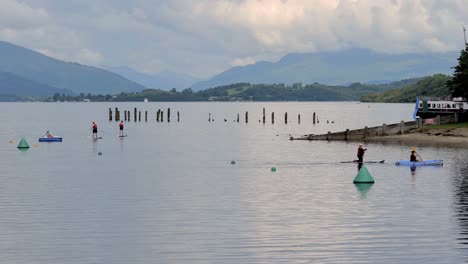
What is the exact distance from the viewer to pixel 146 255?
33.9 m

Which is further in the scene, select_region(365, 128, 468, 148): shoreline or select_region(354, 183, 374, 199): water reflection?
select_region(365, 128, 468, 148): shoreline

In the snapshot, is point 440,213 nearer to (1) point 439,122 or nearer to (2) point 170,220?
(2) point 170,220

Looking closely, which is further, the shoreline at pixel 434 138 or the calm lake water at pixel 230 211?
the shoreline at pixel 434 138

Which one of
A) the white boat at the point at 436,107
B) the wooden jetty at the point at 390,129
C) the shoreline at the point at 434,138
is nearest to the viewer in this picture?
the shoreline at the point at 434,138

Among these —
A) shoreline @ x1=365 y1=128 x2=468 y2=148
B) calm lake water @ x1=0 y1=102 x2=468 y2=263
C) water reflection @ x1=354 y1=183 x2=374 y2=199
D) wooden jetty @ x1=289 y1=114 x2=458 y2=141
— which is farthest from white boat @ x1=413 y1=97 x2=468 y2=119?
water reflection @ x1=354 y1=183 x2=374 y2=199

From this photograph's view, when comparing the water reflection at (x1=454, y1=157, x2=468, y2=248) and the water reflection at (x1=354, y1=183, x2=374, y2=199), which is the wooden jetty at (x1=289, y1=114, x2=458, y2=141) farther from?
the water reflection at (x1=354, y1=183, x2=374, y2=199)

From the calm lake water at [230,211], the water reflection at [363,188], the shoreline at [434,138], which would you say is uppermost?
the shoreline at [434,138]

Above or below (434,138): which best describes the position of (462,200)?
below

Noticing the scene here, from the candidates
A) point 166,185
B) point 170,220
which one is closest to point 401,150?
point 166,185

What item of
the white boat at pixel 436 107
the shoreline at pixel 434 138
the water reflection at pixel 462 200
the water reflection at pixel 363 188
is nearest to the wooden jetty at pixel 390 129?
the shoreline at pixel 434 138

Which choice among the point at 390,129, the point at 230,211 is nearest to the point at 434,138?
the point at 390,129

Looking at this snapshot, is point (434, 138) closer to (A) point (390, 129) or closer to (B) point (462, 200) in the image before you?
(A) point (390, 129)

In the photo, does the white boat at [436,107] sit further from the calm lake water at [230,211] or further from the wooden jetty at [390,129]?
the calm lake water at [230,211]

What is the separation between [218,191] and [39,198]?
1188 centimetres
